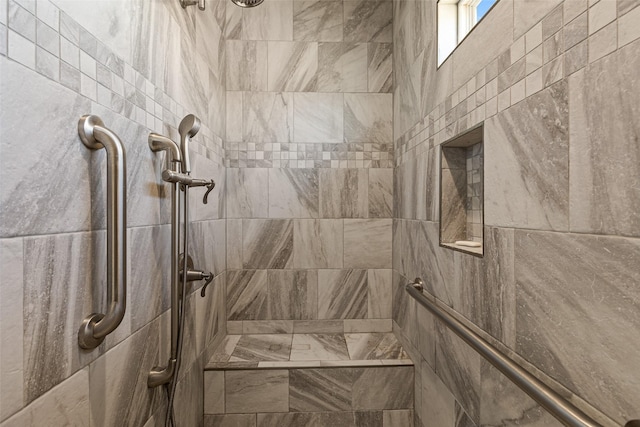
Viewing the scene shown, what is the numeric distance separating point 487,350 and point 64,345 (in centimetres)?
102

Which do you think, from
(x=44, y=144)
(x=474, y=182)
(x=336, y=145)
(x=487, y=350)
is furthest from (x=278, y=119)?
(x=487, y=350)

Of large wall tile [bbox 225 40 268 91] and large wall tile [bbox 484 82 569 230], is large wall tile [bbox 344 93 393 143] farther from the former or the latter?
large wall tile [bbox 484 82 569 230]

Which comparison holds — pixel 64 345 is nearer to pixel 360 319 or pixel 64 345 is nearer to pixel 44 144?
pixel 44 144

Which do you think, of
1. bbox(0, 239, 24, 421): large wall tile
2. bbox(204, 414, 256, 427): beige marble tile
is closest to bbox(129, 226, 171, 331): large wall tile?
bbox(0, 239, 24, 421): large wall tile

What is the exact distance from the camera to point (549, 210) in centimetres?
79

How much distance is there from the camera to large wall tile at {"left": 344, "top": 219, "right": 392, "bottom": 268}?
2287mm

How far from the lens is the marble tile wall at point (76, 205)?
648 mm

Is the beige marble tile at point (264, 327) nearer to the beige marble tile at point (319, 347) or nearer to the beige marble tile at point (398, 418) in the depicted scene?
the beige marble tile at point (319, 347)

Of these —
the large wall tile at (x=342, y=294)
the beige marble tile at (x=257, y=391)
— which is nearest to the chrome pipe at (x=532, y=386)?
the beige marble tile at (x=257, y=391)

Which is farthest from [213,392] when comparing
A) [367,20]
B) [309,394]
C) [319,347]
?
[367,20]

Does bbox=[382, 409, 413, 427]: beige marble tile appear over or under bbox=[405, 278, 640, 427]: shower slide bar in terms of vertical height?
under

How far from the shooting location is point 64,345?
0.78 meters

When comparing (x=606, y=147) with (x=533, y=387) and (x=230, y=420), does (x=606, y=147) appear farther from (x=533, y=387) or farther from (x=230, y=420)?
(x=230, y=420)

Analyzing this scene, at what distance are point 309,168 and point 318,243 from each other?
1.60 feet
